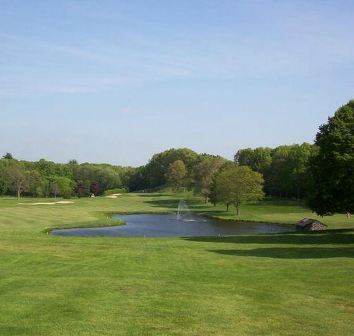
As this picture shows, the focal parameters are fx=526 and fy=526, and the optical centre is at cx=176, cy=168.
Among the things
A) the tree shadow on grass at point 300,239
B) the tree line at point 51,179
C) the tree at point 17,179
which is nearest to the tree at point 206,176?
the tree line at point 51,179

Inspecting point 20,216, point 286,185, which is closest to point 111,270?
point 20,216

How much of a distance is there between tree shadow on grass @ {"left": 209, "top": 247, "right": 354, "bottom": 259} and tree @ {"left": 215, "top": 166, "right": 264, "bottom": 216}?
201ft

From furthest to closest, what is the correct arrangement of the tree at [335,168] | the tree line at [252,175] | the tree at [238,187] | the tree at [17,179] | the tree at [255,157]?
the tree at [17,179], the tree at [255,157], the tree at [238,187], the tree line at [252,175], the tree at [335,168]

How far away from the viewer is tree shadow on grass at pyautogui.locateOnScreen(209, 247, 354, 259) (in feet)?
106

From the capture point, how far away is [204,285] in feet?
68.0

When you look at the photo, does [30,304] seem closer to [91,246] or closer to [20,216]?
[91,246]

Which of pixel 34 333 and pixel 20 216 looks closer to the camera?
pixel 34 333

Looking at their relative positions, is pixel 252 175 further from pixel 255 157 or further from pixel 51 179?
pixel 51 179

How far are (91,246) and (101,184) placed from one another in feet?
515

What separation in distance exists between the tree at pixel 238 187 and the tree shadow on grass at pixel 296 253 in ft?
201

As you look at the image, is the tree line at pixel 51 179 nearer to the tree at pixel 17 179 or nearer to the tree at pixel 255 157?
the tree at pixel 17 179

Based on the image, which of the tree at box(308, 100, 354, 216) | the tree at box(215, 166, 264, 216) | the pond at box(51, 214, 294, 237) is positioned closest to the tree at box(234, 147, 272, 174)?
the tree at box(215, 166, 264, 216)

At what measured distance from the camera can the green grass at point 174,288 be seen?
46.0ft

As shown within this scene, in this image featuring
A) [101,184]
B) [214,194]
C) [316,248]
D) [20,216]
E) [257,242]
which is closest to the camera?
[316,248]
